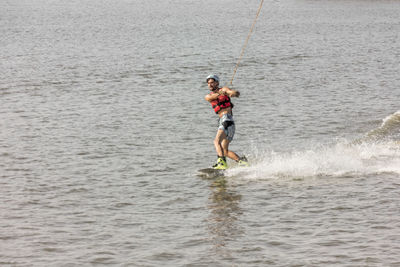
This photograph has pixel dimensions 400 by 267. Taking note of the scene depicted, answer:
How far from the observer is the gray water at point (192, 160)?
1168 centimetres

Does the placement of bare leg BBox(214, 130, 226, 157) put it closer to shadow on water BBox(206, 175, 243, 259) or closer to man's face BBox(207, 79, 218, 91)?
shadow on water BBox(206, 175, 243, 259)

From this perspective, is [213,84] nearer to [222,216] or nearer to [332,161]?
[222,216]

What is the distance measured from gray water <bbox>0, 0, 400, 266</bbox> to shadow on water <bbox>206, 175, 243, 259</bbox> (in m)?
0.04

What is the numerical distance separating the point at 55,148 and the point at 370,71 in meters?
19.9

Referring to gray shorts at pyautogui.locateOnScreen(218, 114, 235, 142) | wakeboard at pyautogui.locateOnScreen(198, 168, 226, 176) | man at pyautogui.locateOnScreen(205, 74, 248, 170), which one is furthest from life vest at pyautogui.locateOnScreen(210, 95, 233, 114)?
wakeboard at pyautogui.locateOnScreen(198, 168, 226, 176)

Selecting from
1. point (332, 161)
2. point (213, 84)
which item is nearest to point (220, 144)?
point (213, 84)

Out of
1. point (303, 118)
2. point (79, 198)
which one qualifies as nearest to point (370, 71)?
point (303, 118)

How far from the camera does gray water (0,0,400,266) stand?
11.7 metres

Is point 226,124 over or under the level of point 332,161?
over

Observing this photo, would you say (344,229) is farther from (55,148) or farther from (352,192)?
(55,148)

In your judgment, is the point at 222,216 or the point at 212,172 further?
the point at 212,172

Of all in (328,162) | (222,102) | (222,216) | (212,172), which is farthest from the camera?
(328,162)

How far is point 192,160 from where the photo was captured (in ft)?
58.4

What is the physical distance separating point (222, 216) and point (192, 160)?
470 cm
